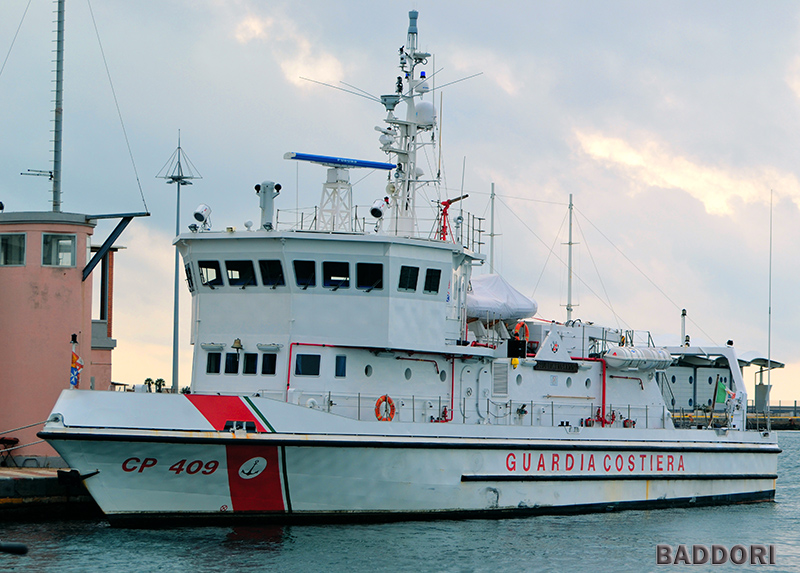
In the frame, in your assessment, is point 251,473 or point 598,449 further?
point 598,449

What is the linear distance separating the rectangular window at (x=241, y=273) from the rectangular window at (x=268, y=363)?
1454 millimetres

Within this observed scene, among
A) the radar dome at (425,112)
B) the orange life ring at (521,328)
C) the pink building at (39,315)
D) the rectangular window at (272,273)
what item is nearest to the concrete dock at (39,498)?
the pink building at (39,315)

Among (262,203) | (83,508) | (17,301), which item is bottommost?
(83,508)

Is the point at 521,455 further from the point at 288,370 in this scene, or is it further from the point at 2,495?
the point at 2,495

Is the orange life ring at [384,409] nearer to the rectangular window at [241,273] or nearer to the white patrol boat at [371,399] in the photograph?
the white patrol boat at [371,399]

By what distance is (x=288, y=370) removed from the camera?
20047 mm

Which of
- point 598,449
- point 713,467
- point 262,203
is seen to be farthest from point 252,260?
point 713,467

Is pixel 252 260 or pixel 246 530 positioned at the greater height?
pixel 252 260

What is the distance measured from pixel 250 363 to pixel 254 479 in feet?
8.13

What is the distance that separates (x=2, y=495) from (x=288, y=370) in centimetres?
612

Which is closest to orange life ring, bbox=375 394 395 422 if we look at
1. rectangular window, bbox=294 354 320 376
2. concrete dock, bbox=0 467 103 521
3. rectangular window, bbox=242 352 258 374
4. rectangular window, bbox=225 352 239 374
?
rectangular window, bbox=294 354 320 376

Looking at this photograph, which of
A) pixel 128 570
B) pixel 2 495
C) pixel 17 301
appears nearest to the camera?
pixel 128 570

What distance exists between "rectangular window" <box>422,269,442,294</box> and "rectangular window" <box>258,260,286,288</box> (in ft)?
9.56

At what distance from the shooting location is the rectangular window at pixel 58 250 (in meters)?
23.2
